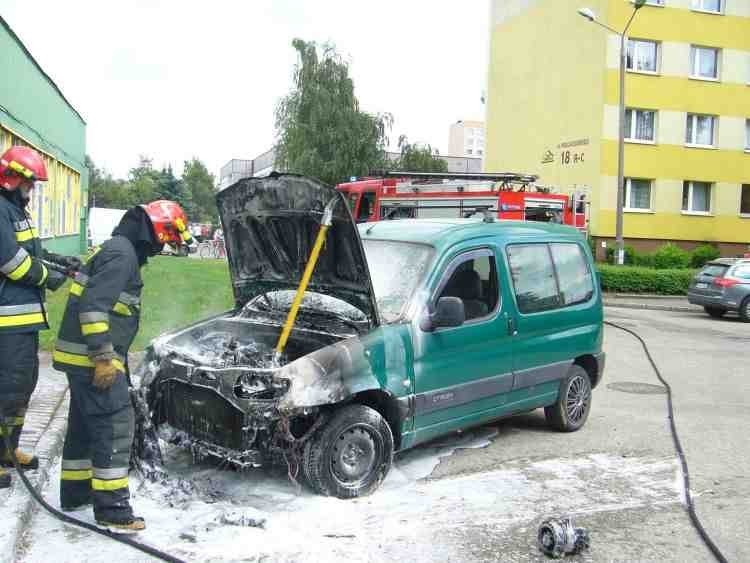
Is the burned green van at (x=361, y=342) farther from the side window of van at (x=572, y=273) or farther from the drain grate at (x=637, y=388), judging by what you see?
the drain grate at (x=637, y=388)

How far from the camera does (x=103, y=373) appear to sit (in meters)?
4.15

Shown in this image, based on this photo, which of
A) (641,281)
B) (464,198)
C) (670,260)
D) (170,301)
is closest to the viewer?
(170,301)

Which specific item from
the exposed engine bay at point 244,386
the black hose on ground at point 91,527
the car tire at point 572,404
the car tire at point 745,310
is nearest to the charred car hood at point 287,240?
the exposed engine bay at point 244,386

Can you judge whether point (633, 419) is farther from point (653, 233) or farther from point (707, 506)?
point (653, 233)

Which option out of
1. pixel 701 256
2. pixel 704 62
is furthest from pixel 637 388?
pixel 704 62

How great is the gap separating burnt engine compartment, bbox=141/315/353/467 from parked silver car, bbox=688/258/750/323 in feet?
51.8

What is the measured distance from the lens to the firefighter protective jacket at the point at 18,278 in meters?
4.82

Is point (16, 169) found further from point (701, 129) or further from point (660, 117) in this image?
point (701, 129)

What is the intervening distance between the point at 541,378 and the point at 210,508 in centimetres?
306

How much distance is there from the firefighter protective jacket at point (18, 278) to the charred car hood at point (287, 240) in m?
1.45

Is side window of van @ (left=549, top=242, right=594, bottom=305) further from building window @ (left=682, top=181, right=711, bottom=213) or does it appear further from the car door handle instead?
building window @ (left=682, top=181, right=711, bottom=213)

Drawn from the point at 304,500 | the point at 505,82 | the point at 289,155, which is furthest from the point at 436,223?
the point at 505,82

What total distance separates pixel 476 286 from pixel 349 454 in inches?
71.4

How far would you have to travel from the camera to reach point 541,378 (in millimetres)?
6551
